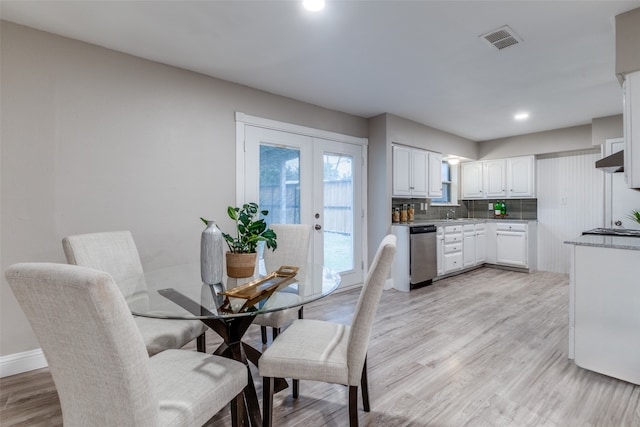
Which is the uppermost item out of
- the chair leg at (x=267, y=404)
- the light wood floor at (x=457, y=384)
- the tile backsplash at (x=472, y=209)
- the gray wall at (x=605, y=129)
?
the gray wall at (x=605, y=129)

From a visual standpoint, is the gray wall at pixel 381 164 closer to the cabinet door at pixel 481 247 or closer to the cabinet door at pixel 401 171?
the cabinet door at pixel 401 171

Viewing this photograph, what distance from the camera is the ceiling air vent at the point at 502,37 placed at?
225 cm

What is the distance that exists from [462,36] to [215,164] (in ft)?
7.88

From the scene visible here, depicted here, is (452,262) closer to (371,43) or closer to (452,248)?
(452,248)

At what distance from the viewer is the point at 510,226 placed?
17.6 ft

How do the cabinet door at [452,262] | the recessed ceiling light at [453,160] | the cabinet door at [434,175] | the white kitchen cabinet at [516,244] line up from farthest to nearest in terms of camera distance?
the recessed ceiling light at [453,160] → the white kitchen cabinet at [516,244] → the cabinet door at [434,175] → the cabinet door at [452,262]

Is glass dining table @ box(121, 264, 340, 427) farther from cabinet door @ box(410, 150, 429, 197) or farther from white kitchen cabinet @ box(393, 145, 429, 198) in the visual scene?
cabinet door @ box(410, 150, 429, 197)

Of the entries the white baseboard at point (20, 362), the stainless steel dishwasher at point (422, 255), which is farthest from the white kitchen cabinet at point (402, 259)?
the white baseboard at point (20, 362)

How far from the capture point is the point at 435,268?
14.7 feet

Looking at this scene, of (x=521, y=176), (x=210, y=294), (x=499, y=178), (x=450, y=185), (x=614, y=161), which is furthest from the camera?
(x=450, y=185)

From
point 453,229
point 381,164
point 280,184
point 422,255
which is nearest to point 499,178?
point 453,229

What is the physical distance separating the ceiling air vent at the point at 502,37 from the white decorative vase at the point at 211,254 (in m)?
2.43

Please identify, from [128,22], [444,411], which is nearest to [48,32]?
[128,22]

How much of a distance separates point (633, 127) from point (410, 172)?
2.59 meters
